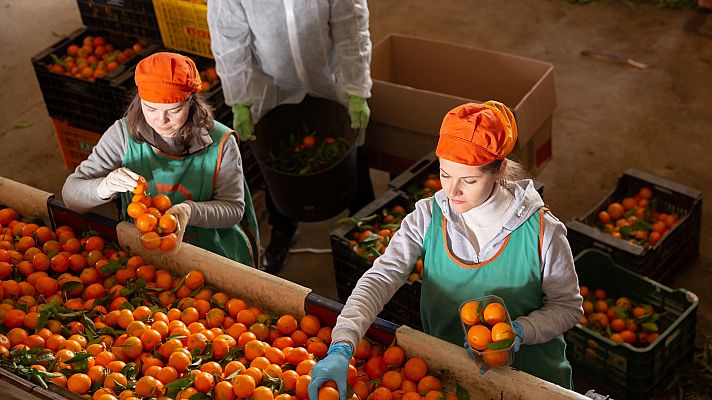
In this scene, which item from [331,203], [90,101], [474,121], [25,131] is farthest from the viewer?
[25,131]

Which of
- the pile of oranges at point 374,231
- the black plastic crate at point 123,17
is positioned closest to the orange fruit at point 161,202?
the pile of oranges at point 374,231

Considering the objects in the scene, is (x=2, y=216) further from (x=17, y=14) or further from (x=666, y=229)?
(x=17, y=14)

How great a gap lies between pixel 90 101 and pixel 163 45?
554mm

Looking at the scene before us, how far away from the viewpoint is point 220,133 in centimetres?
338

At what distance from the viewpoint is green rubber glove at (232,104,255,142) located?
4395 millimetres

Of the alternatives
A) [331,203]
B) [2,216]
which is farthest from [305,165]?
[2,216]

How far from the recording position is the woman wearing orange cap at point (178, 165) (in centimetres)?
318

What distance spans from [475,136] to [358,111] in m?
2.01

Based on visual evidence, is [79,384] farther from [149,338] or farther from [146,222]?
[146,222]

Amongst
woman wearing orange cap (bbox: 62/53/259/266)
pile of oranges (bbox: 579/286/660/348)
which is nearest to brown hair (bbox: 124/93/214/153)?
woman wearing orange cap (bbox: 62/53/259/266)

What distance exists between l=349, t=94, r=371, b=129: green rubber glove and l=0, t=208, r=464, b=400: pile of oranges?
1.47m

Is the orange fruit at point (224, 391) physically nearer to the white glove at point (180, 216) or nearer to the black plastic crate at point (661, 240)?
the white glove at point (180, 216)

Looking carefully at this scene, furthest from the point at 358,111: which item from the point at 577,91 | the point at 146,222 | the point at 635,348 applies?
the point at 577,91

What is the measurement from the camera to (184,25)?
5.19m
